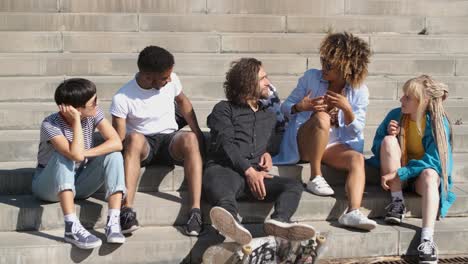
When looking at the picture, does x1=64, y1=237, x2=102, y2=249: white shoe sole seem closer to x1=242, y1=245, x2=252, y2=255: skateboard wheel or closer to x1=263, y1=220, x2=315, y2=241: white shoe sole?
x1=242, y1=245, x2=252, y2=255: skateboard wheel

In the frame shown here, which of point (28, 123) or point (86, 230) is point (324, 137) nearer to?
point (86, 230)

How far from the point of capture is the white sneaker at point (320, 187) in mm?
5289

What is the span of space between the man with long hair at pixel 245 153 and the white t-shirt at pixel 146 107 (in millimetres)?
358

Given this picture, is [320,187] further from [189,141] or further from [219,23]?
[219,23]

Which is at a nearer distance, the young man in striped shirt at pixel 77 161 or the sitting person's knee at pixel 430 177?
the young man in striped shirt at pixel 77 161

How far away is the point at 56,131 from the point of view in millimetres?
4676

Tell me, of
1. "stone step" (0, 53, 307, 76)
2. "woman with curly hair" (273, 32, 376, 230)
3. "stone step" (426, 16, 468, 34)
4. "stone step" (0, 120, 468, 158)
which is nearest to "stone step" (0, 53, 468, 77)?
"stone step" (0, 53, 307, 76)

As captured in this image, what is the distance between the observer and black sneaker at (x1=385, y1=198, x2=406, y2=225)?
16.9ft

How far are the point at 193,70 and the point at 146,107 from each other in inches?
75.9

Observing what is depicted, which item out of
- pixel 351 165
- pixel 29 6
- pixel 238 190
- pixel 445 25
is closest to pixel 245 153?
pixel 238 190

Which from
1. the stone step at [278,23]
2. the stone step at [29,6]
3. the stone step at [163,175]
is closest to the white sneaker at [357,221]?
the stone step at [163,175]

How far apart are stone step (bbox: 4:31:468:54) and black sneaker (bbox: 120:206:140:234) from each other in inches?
119

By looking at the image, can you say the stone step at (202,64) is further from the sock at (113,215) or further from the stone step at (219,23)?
the sock at (113,215)

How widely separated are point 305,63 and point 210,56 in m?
0.98
